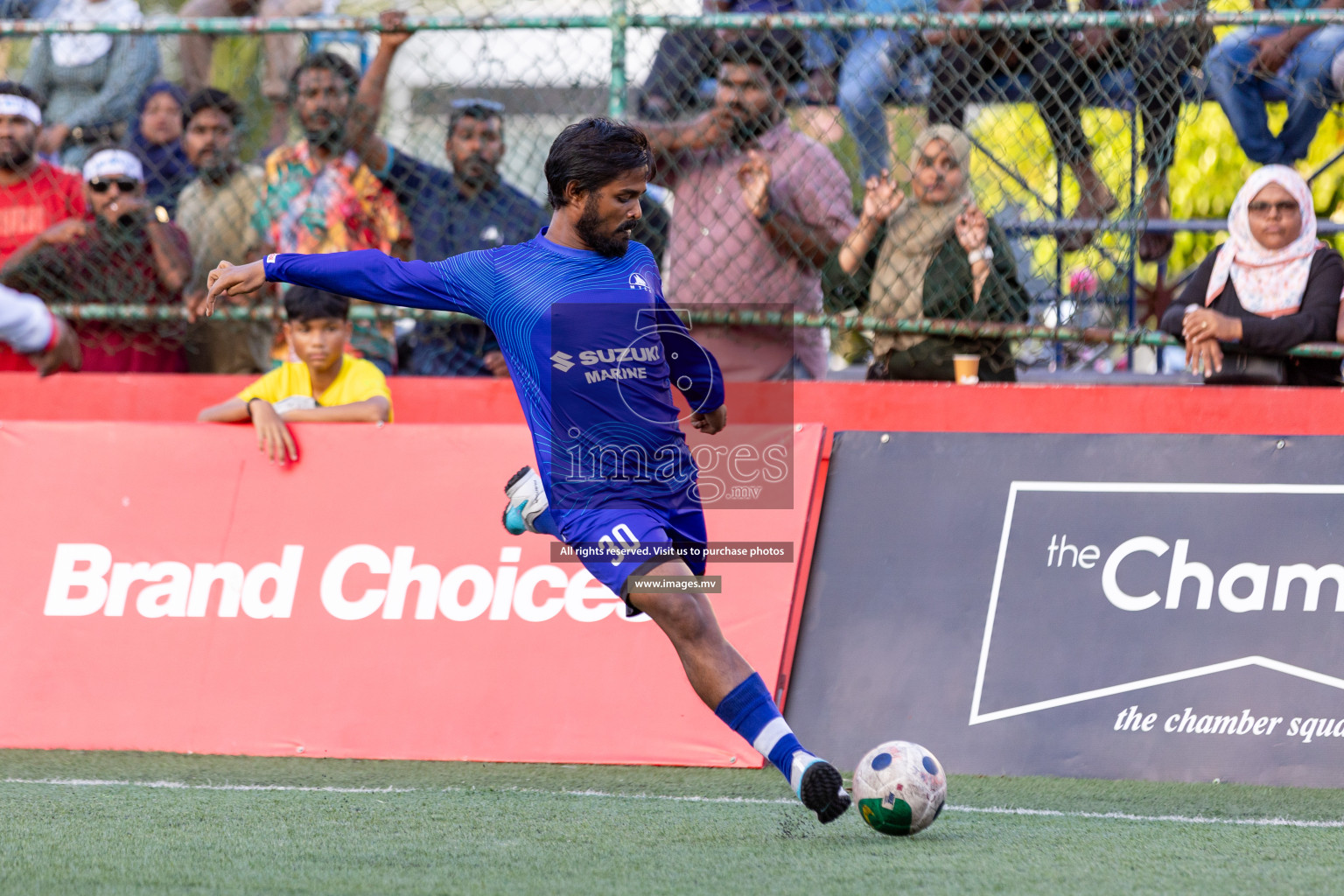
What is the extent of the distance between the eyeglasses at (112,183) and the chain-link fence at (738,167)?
0.02 meters

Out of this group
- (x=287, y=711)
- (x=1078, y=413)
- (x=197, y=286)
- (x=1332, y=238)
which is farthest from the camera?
(x=1332, y=238)

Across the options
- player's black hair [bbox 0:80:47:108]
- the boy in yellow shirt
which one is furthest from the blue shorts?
player's black hair [bbox 0:80:47:108]

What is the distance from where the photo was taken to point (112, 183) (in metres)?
7.75

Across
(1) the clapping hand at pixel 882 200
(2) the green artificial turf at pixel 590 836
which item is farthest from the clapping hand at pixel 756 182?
(2) the green artificial turf at pixel 590 836

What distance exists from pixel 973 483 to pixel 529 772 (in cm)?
211

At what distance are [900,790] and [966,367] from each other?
10.2 feet

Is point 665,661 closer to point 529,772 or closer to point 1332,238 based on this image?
point 529,772

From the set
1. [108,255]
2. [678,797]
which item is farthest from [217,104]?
[678,797]

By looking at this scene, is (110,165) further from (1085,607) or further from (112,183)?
(1085,607)

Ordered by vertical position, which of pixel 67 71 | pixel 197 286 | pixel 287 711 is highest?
pixel 67 71

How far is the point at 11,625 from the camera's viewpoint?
621cm

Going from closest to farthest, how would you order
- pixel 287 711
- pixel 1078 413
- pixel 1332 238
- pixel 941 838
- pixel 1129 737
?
pixel 941 838, pixel 1129 737, pixel 287 711, pixel 1078 413, pixel 1332 238

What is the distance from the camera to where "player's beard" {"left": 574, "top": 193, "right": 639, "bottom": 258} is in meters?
4.54

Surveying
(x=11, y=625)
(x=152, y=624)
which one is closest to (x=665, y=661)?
(x=152, y=624)
